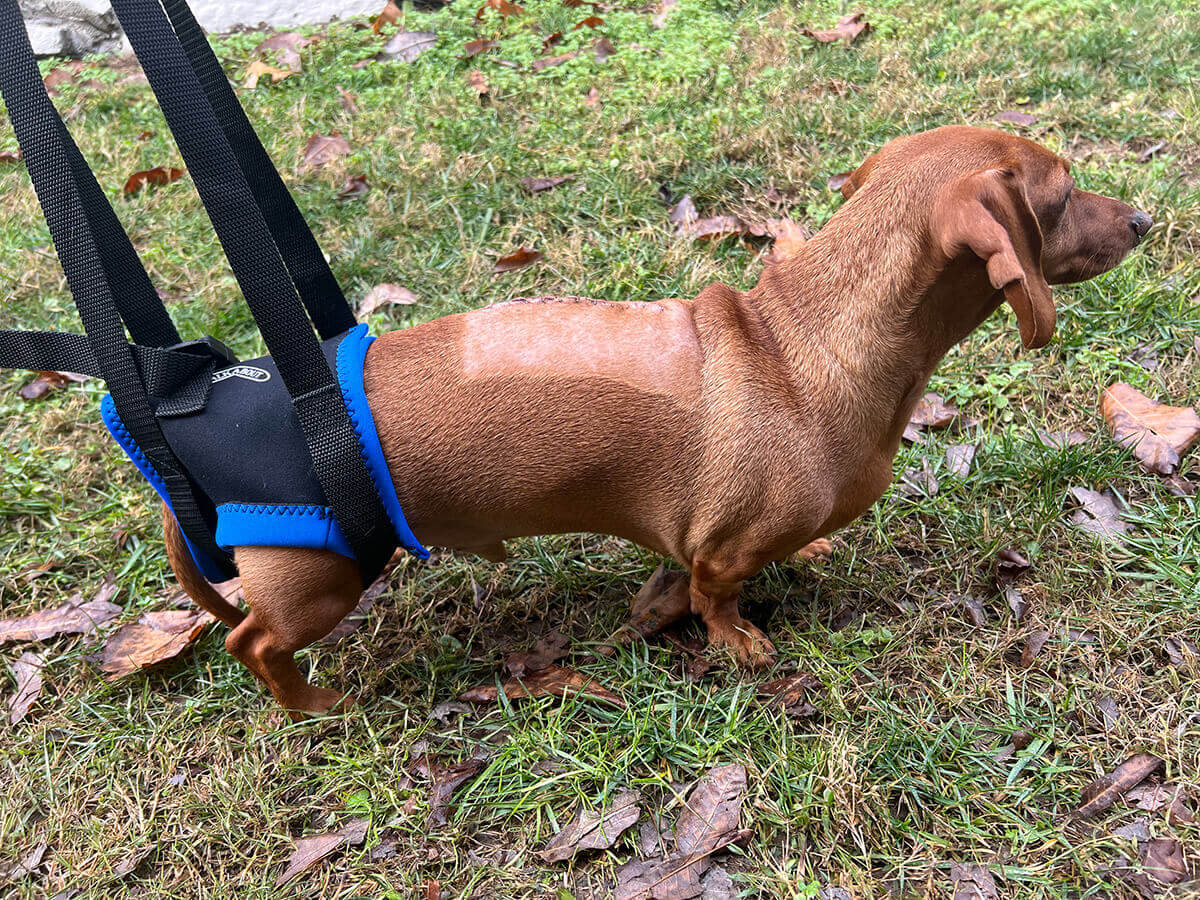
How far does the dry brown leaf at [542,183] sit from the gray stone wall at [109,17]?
2763 mm

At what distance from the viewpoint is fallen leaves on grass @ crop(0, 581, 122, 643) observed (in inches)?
→ 118

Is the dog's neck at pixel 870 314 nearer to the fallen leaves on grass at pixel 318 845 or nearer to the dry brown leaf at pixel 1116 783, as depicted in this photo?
the dry brown leaf at pixel 1116 783

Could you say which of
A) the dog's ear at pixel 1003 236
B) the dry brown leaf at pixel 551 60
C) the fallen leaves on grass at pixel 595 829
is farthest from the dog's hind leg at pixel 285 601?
the dry brown leaf at pixel 551 60

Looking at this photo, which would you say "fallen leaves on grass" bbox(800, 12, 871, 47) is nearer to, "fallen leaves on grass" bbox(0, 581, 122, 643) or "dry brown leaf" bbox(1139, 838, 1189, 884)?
"dry brown leaf" bbox(1139, 838, 1189, 884)

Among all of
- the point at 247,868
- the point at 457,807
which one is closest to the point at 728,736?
the point at 457,807

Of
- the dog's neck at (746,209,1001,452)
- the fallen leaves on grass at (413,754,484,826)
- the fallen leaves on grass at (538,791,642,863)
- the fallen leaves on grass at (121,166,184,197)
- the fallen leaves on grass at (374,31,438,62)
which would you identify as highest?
the fallen leaves on grass at (374,31,438,62)

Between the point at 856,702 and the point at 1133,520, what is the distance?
3.69ft

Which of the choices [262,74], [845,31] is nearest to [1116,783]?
[845,31]

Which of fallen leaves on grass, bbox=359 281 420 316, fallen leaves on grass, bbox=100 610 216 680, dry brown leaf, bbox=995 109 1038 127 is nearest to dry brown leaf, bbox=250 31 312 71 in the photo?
fallen leaves on grass, bbox=359 281 420 316

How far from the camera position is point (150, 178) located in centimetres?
486

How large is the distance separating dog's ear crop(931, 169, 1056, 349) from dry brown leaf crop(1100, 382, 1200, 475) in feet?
4.15

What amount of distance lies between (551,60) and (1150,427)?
13.1 feet

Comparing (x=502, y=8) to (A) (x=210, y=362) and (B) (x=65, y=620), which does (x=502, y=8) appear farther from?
(B) (x=65, y=620)

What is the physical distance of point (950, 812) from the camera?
2312 millimetres
